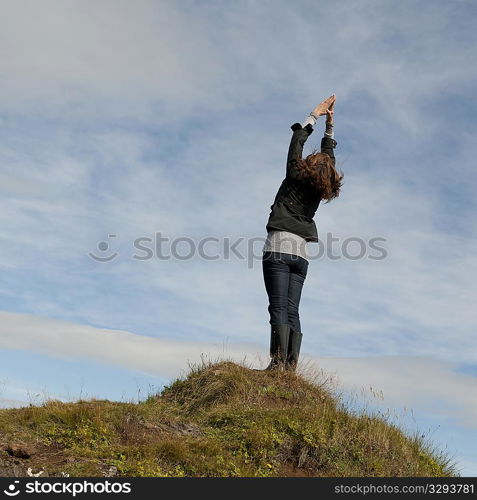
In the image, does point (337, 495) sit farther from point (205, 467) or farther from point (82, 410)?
point (82, 410)

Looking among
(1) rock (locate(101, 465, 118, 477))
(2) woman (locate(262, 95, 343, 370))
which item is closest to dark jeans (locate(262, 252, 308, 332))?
(2) woman (locate(262, 95, 343, 370))

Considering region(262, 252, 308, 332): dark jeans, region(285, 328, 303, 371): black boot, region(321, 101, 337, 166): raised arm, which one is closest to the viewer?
region(262, 252, 308, 332): dark jeans

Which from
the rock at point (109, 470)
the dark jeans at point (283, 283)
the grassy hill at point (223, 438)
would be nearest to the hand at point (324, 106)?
the dark jeans at point (283, 283)

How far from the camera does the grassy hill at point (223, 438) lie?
8.47 m

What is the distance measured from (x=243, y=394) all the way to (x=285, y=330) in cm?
129

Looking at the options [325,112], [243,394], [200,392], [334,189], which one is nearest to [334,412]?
[243,394]

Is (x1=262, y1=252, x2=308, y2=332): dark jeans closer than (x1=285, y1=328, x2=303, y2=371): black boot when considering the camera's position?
Yes

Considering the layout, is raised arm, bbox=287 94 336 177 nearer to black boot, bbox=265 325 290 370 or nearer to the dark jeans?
the dark jeans

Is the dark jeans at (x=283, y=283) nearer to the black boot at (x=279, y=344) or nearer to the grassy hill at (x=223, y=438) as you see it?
the black boot at (x=279, y=344)

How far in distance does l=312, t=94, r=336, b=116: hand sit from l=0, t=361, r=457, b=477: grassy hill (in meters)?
4.66

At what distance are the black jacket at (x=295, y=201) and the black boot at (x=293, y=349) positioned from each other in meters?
1.70

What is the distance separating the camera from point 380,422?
1049 centimetres

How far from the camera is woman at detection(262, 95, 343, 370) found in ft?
36.5

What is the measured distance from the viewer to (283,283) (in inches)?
438
